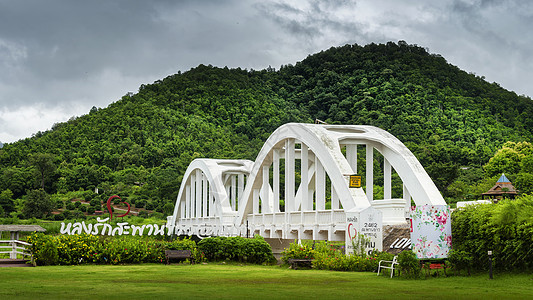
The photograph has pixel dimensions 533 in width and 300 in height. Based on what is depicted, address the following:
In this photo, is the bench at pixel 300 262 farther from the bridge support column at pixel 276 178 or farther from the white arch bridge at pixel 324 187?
the bridge support column at pixel 276 178

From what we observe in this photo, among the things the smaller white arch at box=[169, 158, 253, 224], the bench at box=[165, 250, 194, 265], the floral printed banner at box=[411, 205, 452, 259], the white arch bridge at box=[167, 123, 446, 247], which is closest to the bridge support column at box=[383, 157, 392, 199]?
the white arch bridge at box=[167, 123, 446, 247]

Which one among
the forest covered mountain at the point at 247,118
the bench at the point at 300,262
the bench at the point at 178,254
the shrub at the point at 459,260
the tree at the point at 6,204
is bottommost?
the bench at the point at 300,262

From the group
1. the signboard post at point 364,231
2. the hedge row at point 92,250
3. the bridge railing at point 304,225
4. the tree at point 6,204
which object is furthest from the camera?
the tree at point 6,204

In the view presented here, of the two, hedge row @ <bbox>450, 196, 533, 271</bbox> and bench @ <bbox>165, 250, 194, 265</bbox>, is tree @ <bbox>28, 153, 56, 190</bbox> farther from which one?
hedge row @ <bbox>450, 196, 533, 271</bbox>

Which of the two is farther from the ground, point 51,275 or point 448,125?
point 448,125

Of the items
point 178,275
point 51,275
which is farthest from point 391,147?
point 51,275

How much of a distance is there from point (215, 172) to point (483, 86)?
181 ft

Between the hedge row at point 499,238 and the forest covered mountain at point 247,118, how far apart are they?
184ft

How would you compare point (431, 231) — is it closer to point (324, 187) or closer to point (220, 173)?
point (324, 187)

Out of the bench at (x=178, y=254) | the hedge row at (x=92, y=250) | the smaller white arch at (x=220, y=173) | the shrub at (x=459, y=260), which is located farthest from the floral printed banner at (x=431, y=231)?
the smaller white arch at (x=220, y=173)

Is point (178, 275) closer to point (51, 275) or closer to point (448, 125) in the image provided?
point (51, 275)

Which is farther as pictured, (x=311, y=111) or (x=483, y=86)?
(x=311, y=111)

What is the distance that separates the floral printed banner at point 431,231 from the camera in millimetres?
17844

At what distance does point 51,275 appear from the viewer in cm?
1788
